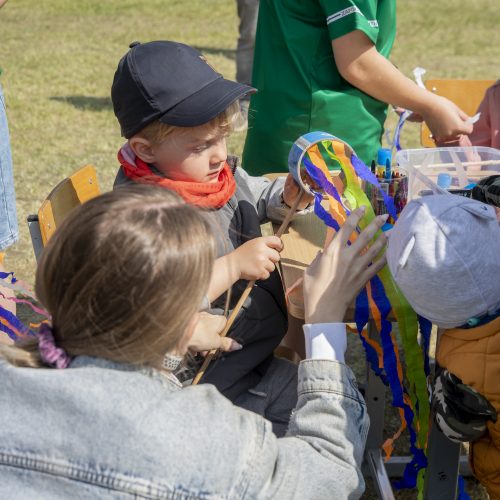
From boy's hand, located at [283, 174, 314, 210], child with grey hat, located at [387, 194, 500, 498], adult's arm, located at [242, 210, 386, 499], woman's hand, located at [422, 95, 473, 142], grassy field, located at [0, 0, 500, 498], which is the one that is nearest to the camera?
adult's arm, located at [242, 210, 386, 499]

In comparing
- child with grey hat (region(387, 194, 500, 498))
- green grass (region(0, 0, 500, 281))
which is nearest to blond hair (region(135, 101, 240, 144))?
child with grey hat (region(387, 194, 500, 498))

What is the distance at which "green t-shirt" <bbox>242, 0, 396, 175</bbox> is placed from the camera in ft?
8.30

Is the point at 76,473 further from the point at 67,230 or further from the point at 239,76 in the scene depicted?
the point at 239,76

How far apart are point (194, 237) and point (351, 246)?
0.53 metres

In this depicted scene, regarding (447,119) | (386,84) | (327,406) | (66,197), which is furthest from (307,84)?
(327,406)

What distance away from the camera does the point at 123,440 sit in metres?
1.07

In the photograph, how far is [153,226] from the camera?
118 cm

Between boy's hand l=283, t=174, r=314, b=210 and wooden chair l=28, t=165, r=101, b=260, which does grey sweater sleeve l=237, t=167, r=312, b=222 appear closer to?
boy's hand l=283, t=174, r=314, b=210

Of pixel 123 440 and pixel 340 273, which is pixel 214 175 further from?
pixel 123 440

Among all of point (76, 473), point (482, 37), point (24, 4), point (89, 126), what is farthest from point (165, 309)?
point (24, 4)

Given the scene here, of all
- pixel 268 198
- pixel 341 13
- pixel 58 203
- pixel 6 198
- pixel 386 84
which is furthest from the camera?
pixel 6 198

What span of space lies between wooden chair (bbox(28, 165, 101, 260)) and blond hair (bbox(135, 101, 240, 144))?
0.80 feet

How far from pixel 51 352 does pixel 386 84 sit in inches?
64.9

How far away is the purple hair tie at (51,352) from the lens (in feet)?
3.85
